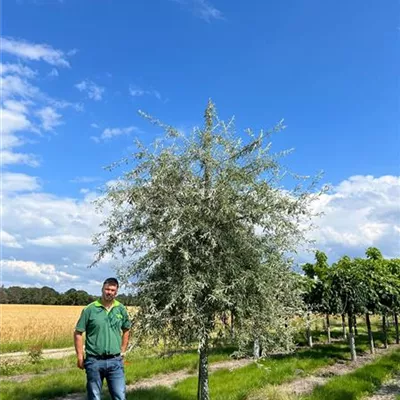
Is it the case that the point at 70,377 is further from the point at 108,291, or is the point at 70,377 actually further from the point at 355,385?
the point at 355,385

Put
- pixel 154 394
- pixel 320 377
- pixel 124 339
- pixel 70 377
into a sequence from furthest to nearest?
pixel 320 377 → pixel 70 377 → pixel 154 394 → pixel 124 339


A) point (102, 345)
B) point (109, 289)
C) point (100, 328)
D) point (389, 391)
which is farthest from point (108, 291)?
point (389, 391)

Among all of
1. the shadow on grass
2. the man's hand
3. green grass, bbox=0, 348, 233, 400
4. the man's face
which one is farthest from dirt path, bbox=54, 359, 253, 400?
the man's face

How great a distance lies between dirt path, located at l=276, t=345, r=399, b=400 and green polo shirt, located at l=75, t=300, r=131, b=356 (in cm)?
490

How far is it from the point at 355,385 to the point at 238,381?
123 inches

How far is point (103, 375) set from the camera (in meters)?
7.00

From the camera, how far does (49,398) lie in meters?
11.4

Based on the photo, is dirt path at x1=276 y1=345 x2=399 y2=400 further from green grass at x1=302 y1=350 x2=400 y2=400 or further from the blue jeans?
the blue jeans

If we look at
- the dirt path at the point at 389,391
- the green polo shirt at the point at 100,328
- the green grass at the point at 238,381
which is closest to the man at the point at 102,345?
the green polo shirt at the point at 100,328

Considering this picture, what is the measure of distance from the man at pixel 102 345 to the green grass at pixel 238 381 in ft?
9.51

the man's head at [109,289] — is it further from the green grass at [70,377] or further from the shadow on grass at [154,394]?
the shadow on grass at [154,394]

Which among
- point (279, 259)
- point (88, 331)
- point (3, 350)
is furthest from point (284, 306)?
point (3, 350)

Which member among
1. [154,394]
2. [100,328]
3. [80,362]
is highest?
[100,328]

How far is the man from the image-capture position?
6.85 meters
